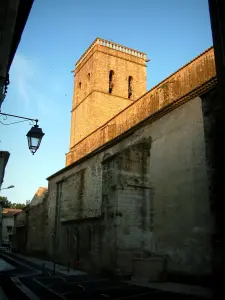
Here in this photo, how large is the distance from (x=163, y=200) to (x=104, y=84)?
17.7 m

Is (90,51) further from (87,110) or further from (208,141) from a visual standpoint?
(208,141)

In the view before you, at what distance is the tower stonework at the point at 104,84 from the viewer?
27547 millimetres

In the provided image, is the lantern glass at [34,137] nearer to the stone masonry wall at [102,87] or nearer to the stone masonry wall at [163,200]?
the stone masonry wall at [163,200]

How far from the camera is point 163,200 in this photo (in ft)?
42.2

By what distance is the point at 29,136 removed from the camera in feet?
22.7

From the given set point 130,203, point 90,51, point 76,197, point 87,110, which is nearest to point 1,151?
point 130,203

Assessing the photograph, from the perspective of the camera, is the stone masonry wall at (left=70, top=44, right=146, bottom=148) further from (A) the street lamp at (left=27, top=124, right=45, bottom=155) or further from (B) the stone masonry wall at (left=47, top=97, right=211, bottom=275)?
(A) the street lamp at (left=27, top=124, right=45, bottom=155)

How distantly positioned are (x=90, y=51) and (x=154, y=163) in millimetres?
19637

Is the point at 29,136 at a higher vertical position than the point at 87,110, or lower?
lower

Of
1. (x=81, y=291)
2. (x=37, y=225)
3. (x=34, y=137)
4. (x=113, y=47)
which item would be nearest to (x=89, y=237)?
(x=81, y=291)

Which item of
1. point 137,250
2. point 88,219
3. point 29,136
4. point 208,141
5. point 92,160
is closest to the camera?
point 29,136

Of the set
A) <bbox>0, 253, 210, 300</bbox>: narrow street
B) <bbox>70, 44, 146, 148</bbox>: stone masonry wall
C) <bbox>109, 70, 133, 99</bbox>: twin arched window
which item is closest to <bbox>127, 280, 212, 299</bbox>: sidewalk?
<bbox>0, 253, 210, 300</bbox>: narrow street

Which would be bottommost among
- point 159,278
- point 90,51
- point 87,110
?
point 159,278

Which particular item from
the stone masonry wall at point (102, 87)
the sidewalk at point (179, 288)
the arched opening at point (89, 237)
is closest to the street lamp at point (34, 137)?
the sidewalk at point (179, 288)
